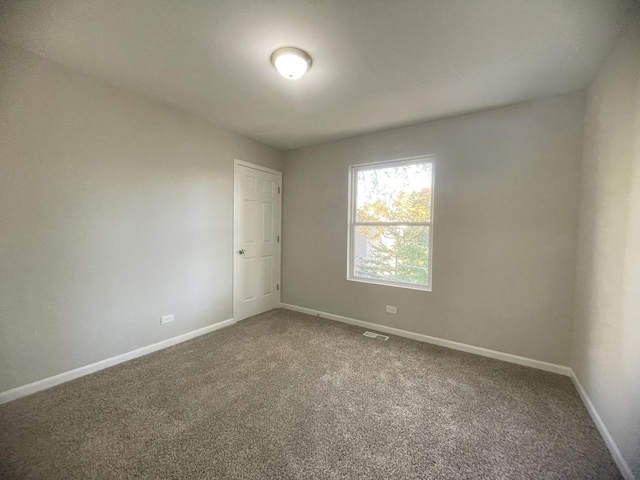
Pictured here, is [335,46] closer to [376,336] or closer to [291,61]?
[291,61]

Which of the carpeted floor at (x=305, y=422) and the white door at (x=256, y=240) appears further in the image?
the white door at (x=256, y=240)

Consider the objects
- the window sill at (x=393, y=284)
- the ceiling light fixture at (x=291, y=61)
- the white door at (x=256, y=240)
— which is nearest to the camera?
the ceiling light fixture at (x=291, y=61)

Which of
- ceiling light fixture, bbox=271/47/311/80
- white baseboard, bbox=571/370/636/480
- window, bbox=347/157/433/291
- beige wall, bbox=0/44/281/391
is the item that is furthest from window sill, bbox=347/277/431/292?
ceiling light fixture, bbox=271/47/311/80

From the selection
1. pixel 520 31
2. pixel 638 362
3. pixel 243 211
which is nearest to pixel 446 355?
pixel 638 362

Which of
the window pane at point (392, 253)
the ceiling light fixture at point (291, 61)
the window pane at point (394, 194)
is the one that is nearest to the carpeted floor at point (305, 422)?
the window pane at point (392, 253)

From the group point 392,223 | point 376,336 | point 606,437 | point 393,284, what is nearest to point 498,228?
point 392,223

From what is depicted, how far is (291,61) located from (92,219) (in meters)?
2.15

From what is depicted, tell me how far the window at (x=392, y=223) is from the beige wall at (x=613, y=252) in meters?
1.28

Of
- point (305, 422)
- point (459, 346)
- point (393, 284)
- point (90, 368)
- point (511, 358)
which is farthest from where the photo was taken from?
point (393, 284)

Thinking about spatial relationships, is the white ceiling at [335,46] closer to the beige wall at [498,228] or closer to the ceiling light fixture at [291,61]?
the ceiling light fixture at [291,61]

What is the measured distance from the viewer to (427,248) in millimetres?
2967

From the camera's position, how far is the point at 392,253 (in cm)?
323

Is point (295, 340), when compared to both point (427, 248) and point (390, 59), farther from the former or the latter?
point (390, 59)

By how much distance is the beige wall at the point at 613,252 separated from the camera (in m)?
1.36
